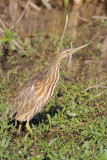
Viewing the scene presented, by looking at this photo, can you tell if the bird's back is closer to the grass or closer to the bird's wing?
the bird's wing

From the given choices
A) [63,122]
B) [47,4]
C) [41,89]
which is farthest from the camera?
[47,4]

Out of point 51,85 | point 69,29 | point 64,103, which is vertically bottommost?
point 64,103

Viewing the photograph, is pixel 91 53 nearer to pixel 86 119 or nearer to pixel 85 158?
pixel 86 119

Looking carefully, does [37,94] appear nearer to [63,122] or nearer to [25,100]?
[25,100]

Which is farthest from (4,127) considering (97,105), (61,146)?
(97,105)

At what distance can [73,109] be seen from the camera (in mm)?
3418

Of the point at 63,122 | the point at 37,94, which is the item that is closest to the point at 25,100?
the point at 37,94

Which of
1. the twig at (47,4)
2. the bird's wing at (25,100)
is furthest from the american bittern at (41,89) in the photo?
the twig at (47,4)

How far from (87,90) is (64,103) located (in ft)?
1.61

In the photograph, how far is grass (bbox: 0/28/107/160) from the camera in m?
2.59

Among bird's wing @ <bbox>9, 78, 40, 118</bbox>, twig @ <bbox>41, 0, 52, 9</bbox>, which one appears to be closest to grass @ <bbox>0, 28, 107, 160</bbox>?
bird's wing @ <bbox>9, 78, 40, 118</bbox>

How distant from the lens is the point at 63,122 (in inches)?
127

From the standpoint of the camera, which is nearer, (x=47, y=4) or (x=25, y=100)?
(x=25, y=100)

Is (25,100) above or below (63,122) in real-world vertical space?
above
